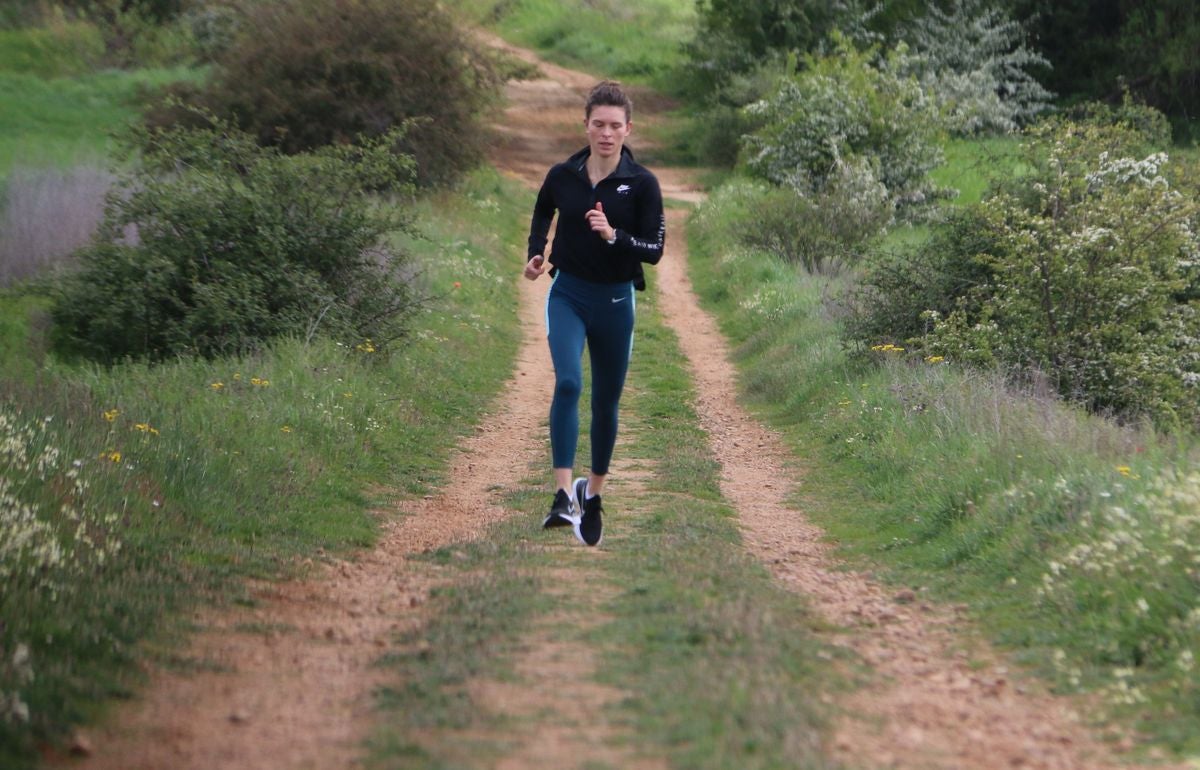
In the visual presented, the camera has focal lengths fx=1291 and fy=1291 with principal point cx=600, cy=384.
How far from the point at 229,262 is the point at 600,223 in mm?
6458

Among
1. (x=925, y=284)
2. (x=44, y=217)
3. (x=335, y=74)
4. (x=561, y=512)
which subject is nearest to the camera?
(x=561, y=512)

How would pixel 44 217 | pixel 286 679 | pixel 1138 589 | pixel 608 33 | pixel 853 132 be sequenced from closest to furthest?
pixel 286 679 → pixel 1138 589 → pixel 44 217 → pixel 853 132 → pixel 608 33

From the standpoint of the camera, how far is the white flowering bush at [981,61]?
106 feet

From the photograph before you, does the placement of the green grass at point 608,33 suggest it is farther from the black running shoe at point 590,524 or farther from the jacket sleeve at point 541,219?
the black running shoe at point 590,524

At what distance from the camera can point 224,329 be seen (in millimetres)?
11547

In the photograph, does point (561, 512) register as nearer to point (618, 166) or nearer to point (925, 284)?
point (618, 166)

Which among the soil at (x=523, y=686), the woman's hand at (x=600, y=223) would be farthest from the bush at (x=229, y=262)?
the woman's hand at (x=600, y=223)

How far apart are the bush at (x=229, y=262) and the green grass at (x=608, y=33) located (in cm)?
3522

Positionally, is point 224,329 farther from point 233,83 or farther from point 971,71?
point 971,71

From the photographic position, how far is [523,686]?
14.4 ft

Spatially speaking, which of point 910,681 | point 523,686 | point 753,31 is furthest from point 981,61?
point 523,686

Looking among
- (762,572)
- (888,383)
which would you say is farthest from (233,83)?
(762,572)

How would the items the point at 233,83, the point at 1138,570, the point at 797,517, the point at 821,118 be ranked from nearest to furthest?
1. the point at 1138,570
2. the point at 797,517
3. the point at 233,83
4. the point at 821,118

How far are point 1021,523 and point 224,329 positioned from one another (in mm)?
7468
